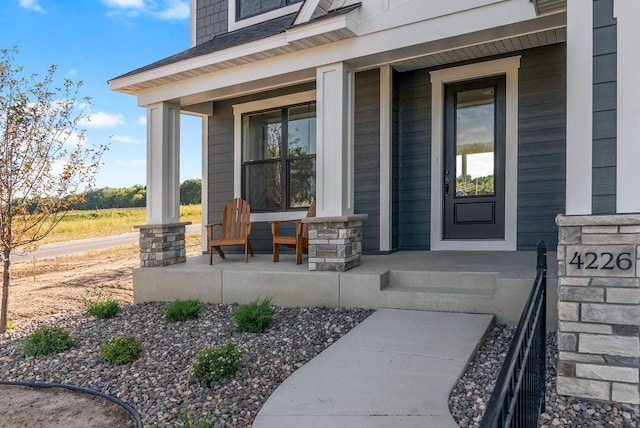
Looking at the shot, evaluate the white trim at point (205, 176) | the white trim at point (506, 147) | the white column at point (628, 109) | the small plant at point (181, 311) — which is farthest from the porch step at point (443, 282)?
the white trim at point (205, 176)

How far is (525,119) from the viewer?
4879mm

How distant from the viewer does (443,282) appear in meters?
3.97

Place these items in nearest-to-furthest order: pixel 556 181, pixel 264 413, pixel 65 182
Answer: pixel 264 413, pixel 556 181, pixel 65 182

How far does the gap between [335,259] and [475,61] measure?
2.86 metres

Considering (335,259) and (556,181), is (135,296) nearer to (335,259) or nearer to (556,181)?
(335,259)

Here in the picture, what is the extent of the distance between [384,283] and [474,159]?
2139 millimetres

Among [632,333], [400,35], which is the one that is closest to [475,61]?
[400,35]

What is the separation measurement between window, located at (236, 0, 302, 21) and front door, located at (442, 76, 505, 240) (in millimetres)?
2712

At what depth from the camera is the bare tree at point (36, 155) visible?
5109mm

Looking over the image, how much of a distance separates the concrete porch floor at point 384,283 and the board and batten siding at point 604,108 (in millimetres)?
1162

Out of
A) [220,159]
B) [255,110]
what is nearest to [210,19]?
[255,110]

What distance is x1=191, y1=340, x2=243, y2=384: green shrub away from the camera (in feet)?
8.87

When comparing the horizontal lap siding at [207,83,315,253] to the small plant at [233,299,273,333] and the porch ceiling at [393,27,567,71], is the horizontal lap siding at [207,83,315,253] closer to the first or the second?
the porch ceiling at [393,27,567,71]

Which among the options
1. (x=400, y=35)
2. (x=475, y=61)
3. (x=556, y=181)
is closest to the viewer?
(x=400, y=35)
